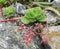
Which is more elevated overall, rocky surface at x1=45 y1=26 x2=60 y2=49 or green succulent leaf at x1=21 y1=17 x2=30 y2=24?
green succulent leaf at x1=21 y1=17 x2=30 y2=24

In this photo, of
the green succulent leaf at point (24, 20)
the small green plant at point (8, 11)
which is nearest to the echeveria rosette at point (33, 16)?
the green succulent leaf at point (24, 20)

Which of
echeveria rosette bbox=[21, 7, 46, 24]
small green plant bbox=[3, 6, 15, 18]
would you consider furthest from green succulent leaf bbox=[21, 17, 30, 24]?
small green plant bbox=[3, 6, 15, 18]

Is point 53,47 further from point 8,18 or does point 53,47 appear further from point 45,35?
point 8,18

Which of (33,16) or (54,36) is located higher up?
(33,16)

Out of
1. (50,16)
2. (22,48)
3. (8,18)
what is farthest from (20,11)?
(22,48)

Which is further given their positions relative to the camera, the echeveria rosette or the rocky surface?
the echeveria rosette

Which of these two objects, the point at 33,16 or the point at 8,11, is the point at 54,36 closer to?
the point at 33,16

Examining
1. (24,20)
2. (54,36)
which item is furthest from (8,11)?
(54,36)

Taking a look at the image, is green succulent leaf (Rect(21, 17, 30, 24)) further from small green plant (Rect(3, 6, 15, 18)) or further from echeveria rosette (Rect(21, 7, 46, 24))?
small green plant (Rect(3, 6, 15, 18))

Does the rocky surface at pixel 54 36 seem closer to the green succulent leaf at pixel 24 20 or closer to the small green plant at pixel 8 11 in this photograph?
the green succulent leaf at pixel 24 20
